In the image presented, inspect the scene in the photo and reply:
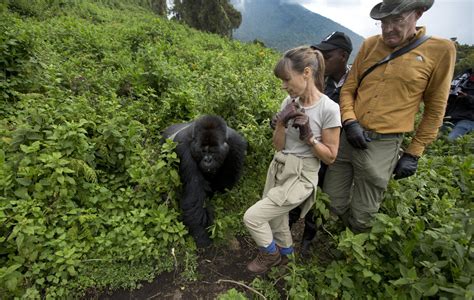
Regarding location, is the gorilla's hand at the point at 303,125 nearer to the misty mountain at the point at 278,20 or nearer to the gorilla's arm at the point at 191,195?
the gorilla's arm at the point at 191,195

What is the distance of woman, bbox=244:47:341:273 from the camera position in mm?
1836

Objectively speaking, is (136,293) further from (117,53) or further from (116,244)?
(117,53)

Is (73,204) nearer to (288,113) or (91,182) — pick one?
(91,182)

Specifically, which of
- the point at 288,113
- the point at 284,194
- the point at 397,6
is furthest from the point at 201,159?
the point at 397,6

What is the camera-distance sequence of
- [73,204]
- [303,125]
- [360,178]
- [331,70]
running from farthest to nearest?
[331,70], [73,204], [360,178], [303,125]

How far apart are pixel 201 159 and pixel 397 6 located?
5.89ft

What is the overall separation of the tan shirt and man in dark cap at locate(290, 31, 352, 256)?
0.28 meters

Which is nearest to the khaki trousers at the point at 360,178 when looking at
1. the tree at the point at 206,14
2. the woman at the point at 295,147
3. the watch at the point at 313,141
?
the woman at the point at 295,147

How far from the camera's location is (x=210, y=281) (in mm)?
2396

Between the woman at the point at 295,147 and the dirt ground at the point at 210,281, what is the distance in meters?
0.25

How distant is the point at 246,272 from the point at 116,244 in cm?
112

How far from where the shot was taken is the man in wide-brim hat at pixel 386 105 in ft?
6.08

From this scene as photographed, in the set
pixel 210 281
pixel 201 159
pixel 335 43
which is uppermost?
pixel 335 43

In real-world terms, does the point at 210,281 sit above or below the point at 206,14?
below
